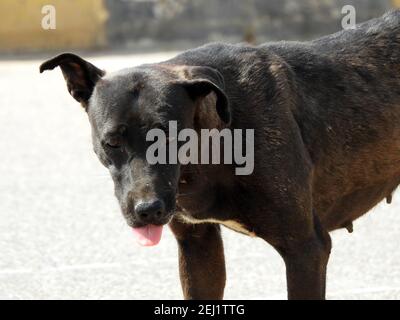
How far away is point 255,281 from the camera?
22.1 feet

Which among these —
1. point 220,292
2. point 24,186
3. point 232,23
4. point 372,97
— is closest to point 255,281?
point 220,292

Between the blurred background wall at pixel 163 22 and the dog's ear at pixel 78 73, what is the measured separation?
18411 millimetres

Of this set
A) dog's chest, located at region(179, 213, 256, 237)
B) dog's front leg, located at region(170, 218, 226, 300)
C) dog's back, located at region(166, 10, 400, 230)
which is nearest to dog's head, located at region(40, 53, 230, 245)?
dog's back, located at region(166, 10, 400, 230)

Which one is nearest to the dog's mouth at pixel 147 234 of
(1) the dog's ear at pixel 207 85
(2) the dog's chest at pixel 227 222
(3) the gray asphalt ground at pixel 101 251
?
(2) the dog's chest at pixel 227 222

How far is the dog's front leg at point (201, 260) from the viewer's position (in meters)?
5.18

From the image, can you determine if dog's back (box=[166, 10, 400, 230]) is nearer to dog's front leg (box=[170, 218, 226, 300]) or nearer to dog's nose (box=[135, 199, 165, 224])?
dog's front leg (box=[170, 218, 226, 300])

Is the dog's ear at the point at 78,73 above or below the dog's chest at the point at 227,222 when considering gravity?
above

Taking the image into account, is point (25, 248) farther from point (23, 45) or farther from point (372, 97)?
point (23, 45)

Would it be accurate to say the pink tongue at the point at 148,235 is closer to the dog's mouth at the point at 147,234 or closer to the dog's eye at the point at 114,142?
the dog's mouth at the point at 147,234

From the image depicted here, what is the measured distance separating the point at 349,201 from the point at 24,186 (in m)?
5.43

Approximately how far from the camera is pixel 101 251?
7648mm

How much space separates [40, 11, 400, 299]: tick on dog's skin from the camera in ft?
14.3

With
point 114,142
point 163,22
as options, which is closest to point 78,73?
point 114,142

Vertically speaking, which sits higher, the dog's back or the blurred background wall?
the blurred background wall
